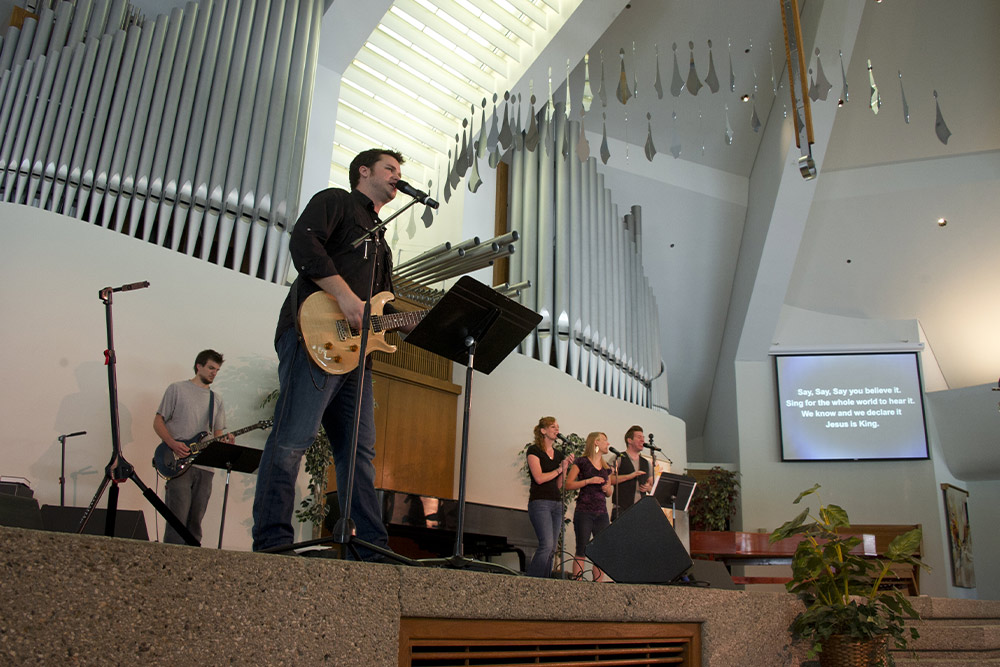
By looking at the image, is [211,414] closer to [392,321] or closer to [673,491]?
[392,321]

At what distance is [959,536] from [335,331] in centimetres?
968

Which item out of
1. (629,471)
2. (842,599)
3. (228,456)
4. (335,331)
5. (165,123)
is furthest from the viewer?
(629,471)

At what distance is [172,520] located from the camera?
6.88 ft

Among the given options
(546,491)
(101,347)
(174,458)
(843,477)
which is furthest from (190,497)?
(843,477)

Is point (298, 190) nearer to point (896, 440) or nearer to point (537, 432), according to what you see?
point (537, 432)

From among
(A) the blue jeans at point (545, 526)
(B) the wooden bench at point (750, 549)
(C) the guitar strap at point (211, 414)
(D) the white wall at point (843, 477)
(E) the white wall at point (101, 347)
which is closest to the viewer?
(E) the white wall at point (101, 347)

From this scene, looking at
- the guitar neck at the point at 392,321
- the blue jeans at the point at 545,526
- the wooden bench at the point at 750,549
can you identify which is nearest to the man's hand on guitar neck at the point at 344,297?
the guitar neck at the point at 392,321

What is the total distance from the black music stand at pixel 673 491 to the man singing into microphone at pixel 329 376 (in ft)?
12.9

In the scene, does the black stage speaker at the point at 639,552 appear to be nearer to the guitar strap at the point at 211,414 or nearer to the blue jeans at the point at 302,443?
the blue jeans at the point at 302,443

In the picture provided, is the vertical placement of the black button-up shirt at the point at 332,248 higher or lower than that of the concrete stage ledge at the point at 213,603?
higher

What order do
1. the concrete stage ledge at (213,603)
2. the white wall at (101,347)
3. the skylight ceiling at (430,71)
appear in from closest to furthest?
the concrete stage ledge at (213,603) → the white wall at (101,347) → the skylight ceiling at (430,71)

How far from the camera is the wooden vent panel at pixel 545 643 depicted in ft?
5.61

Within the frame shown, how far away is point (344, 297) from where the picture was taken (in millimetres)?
2391

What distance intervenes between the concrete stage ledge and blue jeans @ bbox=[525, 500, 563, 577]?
3139mm
